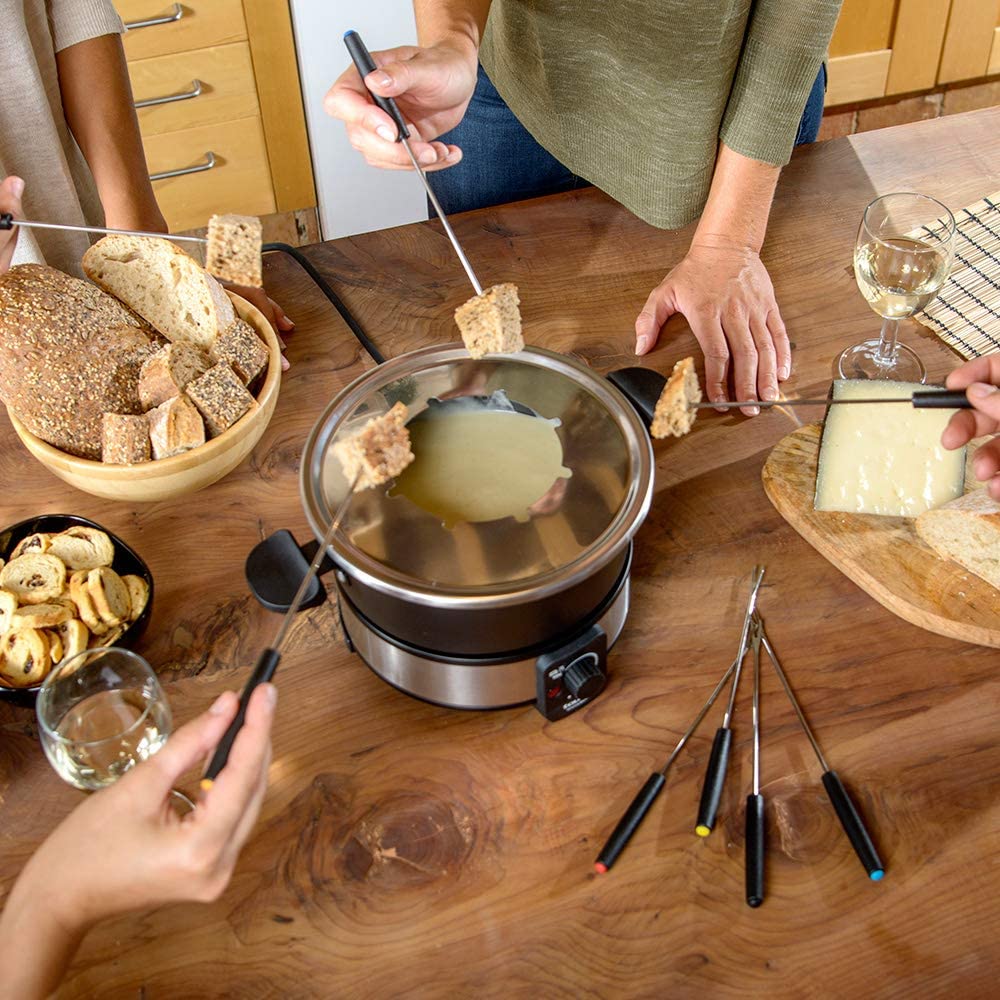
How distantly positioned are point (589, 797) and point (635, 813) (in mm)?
49

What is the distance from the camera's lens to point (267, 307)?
57.8 inches

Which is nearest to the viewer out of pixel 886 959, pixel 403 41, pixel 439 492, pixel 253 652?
pixel 886 959

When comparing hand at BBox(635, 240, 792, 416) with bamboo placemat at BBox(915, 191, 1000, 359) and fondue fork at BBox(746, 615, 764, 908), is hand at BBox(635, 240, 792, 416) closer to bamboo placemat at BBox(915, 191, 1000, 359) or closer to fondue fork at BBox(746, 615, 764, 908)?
bamboo placemat at BBox(915, 191, 1000, 359)

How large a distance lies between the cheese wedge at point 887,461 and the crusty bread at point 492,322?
16.3 inches

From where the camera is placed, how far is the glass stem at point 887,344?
56.0 inches

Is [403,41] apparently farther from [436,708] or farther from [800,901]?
[800,901]

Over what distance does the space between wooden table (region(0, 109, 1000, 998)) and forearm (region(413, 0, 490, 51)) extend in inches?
21.5

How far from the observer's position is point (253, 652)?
45.0 inches

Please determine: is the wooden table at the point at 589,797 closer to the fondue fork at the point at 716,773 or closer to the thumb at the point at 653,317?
the fondue fork at the point at 716,773

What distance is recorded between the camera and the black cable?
4.75 ft

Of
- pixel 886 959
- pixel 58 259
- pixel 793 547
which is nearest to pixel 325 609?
pixel 793 547

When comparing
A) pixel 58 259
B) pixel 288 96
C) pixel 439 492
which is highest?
pixel 439 492

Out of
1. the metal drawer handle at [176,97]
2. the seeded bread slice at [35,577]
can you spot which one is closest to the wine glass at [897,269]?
the seeded bread slice at [35,577]

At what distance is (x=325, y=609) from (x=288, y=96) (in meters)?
2.13
